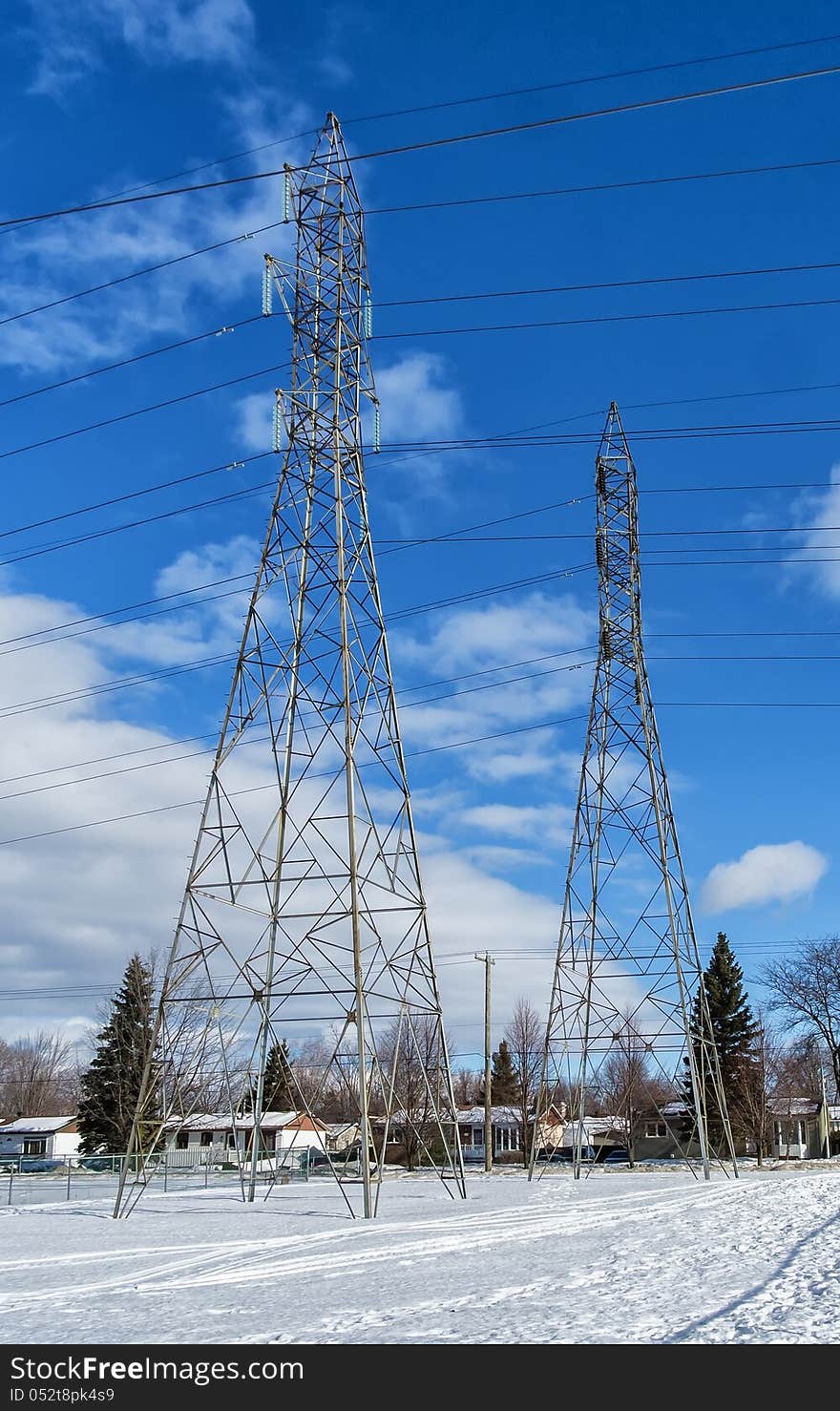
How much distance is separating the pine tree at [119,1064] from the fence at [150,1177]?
2.36m

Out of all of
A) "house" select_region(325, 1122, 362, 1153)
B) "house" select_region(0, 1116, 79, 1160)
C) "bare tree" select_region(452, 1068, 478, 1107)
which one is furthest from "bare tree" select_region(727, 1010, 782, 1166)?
"house" select_region(0, 1116, 79, 1160)

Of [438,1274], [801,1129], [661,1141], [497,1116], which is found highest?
[497,1116]

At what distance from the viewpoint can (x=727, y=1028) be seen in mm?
58875

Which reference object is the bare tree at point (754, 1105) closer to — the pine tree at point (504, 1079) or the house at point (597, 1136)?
the house at point (597, 1136)

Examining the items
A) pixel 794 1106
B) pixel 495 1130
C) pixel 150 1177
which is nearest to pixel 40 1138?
pixel 495 1130

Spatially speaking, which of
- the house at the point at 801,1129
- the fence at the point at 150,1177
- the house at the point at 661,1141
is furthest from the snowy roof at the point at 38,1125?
the house at the point at 801,1129

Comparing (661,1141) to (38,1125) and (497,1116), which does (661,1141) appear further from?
(38,1125)

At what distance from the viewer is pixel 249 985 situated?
2362 centimetres

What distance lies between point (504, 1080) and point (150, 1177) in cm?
7008

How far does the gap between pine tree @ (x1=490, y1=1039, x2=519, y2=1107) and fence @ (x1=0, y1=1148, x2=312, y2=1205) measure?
34365mm

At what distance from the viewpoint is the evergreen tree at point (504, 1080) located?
87375mm

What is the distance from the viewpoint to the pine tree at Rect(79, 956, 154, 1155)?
5450 cm
